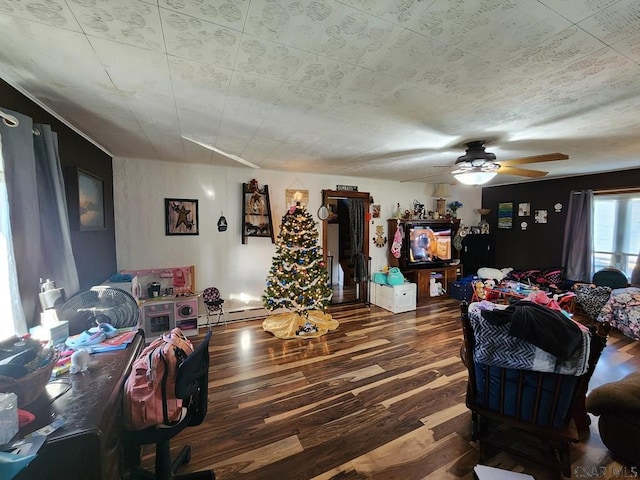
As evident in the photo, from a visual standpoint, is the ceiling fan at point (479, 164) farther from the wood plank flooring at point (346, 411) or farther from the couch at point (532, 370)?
the wood plank flooring at point (346, 411)

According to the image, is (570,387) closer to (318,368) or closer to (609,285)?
(318,368)

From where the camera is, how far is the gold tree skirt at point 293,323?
365 cm

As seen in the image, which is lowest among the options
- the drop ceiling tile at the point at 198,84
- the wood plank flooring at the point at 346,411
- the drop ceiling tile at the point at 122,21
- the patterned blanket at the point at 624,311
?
the wood plank flooring at the point at 346,411

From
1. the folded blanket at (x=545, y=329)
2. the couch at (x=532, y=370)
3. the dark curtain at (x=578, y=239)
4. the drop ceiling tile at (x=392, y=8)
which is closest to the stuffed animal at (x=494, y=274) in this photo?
the dark curtain at (x=578, y=239)

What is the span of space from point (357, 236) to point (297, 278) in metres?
1.85

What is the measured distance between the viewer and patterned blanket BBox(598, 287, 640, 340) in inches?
138

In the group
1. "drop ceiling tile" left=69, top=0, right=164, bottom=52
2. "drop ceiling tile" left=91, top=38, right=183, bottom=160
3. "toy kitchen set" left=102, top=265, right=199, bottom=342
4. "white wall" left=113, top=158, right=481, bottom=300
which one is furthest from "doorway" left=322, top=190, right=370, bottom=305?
"drop ceiling tile" left=69, top=0, right=164, bottom=52

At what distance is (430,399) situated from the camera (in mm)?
2342

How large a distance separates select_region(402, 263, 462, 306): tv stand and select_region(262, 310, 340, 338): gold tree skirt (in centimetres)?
203

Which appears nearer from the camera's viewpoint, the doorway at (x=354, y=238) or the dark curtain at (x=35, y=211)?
the dark curtain at (x=35, y=211)

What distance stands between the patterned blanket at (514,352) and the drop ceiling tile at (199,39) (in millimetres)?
2016

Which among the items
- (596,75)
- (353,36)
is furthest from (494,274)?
(353,36)

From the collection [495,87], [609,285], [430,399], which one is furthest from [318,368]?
[609,285]

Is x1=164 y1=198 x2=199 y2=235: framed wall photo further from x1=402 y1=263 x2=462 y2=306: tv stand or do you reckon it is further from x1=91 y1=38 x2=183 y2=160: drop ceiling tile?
x1=402 y1=263 x2=462 y2=306: tv stand
